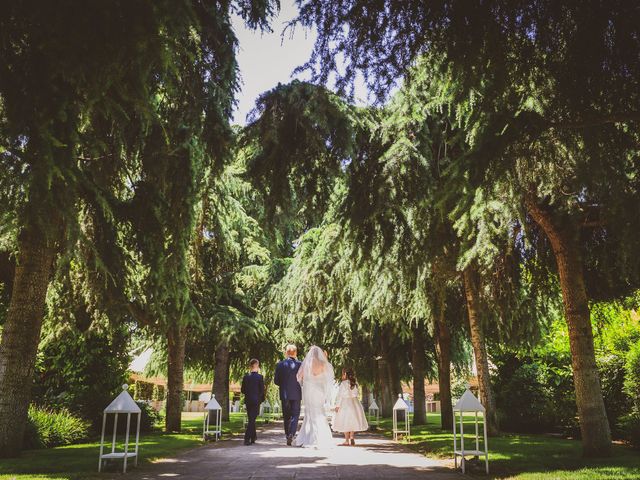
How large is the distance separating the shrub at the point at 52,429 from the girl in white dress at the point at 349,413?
6.77 meters

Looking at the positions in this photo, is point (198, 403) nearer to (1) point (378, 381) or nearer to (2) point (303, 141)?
(1) point (378, 381)

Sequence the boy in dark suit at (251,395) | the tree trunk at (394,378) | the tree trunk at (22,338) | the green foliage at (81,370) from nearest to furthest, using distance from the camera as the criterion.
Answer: the tree trunk at (22,338), the boy in dark suit at (251,395), the green foliage at (81,370), the tree trunk at (394,378)

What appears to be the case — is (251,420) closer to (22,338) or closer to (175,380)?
(175,380)

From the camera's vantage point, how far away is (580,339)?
941 cm

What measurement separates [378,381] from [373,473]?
18820mm

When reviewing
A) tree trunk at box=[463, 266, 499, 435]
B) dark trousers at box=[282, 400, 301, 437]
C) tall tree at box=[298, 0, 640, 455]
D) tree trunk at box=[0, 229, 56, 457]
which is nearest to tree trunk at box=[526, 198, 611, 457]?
tree trunk at box=[463, 266, 499, 435]

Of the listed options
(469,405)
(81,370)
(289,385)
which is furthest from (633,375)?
(81,370)

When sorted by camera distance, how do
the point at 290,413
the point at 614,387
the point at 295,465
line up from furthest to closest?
the point at 614,387 < the point at 290,413 < the point at 295,465

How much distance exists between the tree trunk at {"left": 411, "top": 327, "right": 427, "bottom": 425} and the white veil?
923cm

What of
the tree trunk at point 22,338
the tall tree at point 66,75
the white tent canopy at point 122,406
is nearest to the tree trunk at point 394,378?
the white tent canopy at point 122,406

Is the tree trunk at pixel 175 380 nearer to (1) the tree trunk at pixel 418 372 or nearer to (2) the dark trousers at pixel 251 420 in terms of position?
(2) the dark trousers at pixel 251 420

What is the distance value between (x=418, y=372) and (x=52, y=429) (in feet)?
45.4

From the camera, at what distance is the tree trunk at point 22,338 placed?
28.4 ft

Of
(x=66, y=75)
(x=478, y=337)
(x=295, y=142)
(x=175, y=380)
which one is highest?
(x=295, y=142)
